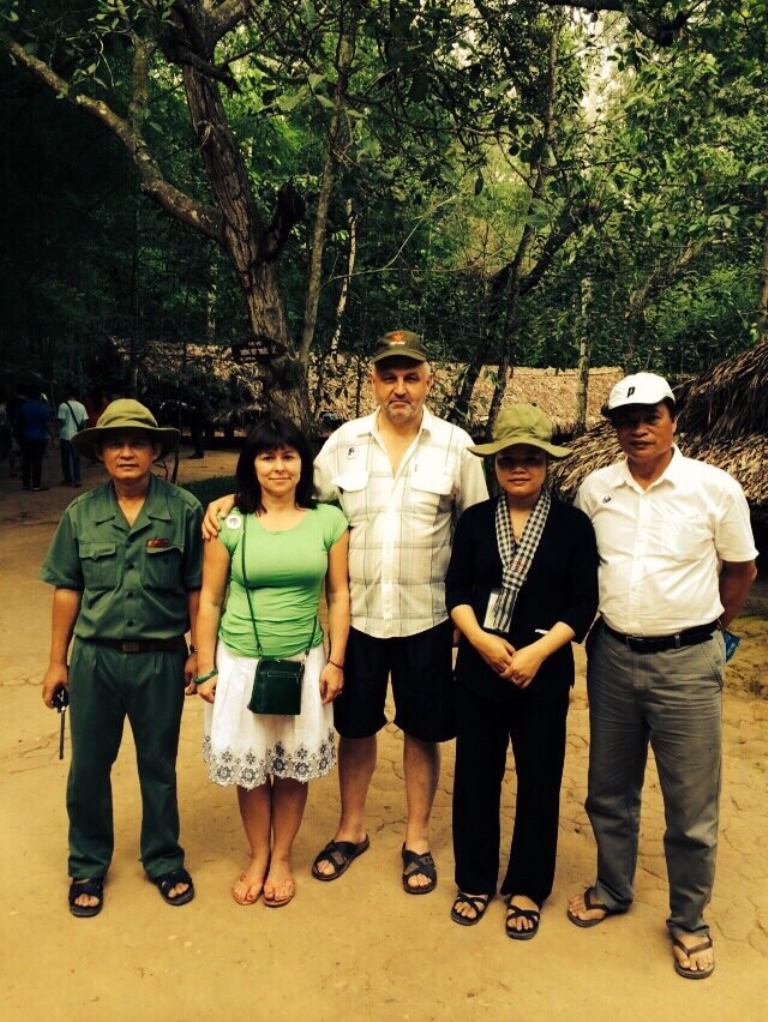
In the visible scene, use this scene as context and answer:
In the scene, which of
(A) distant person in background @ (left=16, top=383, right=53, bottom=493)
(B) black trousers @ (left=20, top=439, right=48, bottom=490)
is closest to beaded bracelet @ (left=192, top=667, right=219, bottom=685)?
(A) distant person in background @ (left=16, top=383, right=53, bottom=493)

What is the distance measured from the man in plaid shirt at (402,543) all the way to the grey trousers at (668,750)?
0.62 m

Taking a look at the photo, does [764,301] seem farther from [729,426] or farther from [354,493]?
[354,493]

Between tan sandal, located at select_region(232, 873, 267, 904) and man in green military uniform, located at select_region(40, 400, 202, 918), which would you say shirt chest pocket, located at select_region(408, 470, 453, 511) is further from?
tan sandal, located at select_region(232, 873, 267, 904)

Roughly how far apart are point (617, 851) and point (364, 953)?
1.00 metres

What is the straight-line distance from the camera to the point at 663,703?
2.73 meters

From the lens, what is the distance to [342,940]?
2947mm

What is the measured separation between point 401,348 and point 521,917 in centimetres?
218

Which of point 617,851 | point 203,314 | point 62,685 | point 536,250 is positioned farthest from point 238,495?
point 203,314

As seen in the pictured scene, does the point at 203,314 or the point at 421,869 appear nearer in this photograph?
the point at 421,869

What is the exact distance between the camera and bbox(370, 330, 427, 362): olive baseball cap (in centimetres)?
303

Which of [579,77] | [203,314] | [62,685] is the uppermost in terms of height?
[579,77]

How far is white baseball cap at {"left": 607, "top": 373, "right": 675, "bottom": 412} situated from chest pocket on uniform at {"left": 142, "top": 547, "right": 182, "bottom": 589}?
5.55 feet

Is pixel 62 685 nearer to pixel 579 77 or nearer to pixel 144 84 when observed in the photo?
pixel 144 84

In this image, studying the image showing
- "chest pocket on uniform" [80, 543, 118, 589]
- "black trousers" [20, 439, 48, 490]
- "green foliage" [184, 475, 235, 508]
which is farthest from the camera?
"black trousers" [20, 439, 48, 490]
